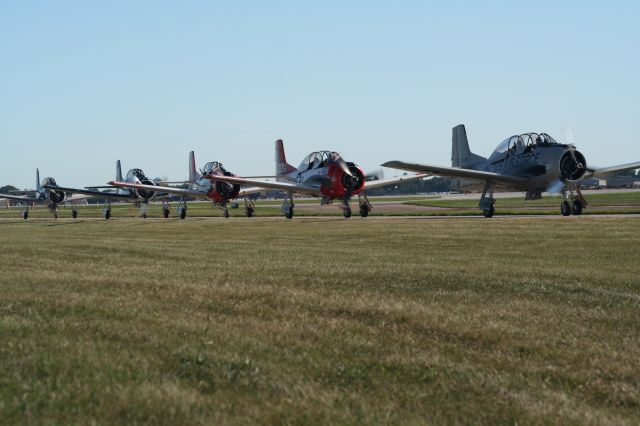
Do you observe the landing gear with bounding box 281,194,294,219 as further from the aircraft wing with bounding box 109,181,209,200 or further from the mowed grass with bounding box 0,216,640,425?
the mowed grass with bounding box 0,216,640,425

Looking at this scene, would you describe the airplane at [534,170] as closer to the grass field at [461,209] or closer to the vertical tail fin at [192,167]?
the grass field at [461,209]

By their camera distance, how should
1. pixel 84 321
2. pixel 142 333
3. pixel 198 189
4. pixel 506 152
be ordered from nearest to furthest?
1. pixel 142 333
2. pixel 84 321
3. pixel 506 152
4. pixel 198 189

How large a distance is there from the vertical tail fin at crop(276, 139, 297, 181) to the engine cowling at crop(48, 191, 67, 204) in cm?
2112

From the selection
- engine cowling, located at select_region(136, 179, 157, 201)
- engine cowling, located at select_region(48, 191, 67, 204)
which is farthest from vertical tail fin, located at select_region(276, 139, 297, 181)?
engine cowling, located at select_region(48, 191, 67, 204)

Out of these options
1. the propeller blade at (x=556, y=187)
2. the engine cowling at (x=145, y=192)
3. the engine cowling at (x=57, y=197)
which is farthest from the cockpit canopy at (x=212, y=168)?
the propeller blade at (x=556, y=187)

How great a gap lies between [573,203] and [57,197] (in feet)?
146

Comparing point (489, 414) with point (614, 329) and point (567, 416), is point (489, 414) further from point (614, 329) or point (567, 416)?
point (614, 329)

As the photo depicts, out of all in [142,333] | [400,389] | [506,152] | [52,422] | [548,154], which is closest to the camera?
[52,422]

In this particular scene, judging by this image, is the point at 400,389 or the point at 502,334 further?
the point at 502,334

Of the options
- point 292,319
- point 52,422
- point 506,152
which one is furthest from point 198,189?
point 52,422

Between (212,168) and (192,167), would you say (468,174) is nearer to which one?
(212,168)

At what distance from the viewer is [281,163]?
52.2 m

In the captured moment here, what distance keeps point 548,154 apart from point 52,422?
31148 mm

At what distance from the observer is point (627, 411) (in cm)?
526
